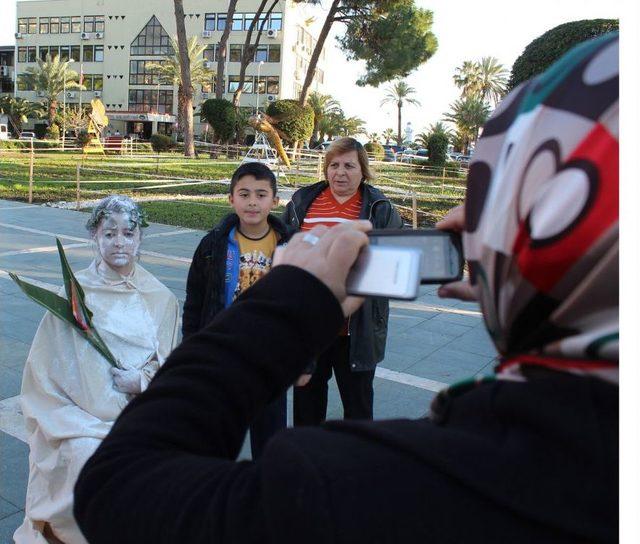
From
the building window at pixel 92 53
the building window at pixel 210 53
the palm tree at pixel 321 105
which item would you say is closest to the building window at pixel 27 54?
the building window at pixel 92 53

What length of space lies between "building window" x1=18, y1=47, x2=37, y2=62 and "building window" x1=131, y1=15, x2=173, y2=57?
1100 cm

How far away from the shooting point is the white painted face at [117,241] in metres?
2.93

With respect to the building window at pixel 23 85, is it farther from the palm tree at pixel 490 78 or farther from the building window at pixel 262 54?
the palm tree at pixel 490 78

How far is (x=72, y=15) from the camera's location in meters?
61.5

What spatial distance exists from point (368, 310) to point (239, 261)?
2.35 feet

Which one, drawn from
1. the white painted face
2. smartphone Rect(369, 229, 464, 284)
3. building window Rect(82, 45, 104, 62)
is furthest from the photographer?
building window Rect(82, 45, 104, 62)

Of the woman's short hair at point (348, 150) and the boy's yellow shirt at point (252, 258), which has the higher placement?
the woman's short hair at point (348, 150)

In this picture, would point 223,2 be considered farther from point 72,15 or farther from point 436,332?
point 436,332

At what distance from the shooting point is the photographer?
0.55 meters

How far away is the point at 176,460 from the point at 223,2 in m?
61.8

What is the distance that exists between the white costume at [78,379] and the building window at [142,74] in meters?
59.5

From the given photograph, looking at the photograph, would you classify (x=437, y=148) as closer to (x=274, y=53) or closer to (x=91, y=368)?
(x=91, y=368)

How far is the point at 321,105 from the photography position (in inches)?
2188
